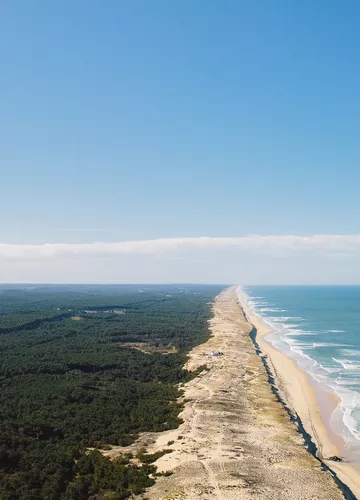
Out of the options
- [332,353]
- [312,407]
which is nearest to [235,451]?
[312,407]

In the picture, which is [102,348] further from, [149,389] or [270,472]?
[270,472]

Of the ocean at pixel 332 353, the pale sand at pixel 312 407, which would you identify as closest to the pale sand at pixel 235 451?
the pale sand at pixel 312 407

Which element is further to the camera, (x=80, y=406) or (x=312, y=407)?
(x=312, y=407)

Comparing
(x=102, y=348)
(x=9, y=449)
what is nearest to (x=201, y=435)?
(x=9, y=449)

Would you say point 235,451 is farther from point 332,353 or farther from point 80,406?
point 332,353

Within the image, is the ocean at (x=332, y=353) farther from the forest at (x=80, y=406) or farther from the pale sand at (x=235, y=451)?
the forest at (x=80, y=406)

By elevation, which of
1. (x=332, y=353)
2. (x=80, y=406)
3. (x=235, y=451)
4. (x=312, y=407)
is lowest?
(x=312, y=407)
